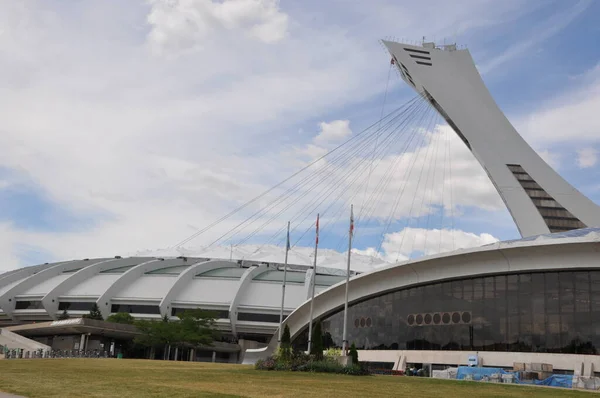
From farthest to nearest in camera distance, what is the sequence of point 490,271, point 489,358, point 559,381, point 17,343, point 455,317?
point 17,343
point 455,317
point 490,271
point 489,358
point 559,381

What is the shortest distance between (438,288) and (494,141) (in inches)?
909

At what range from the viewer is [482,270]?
39.0 metres

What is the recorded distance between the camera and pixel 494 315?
37844 mm

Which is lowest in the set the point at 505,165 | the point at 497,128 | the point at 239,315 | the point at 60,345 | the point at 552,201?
the point at 60,345

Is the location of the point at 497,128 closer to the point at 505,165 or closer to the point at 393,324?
the point at 505,165

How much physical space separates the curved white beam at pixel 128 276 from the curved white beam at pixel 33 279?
9.61m

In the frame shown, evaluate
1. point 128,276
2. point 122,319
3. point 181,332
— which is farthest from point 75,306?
point 181,332

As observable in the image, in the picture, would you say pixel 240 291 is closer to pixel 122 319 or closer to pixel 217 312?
pixel 217 312

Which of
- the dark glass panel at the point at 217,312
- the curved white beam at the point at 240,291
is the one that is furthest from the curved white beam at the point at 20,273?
the curved white beam at the point at 240,291

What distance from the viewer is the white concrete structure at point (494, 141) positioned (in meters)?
54.9

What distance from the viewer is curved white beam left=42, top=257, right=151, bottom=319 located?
70938mm

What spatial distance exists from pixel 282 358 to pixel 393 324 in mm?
11941

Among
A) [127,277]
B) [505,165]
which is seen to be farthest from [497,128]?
[127,277]

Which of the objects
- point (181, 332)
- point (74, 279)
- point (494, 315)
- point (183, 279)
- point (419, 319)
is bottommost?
point (181, 332)
